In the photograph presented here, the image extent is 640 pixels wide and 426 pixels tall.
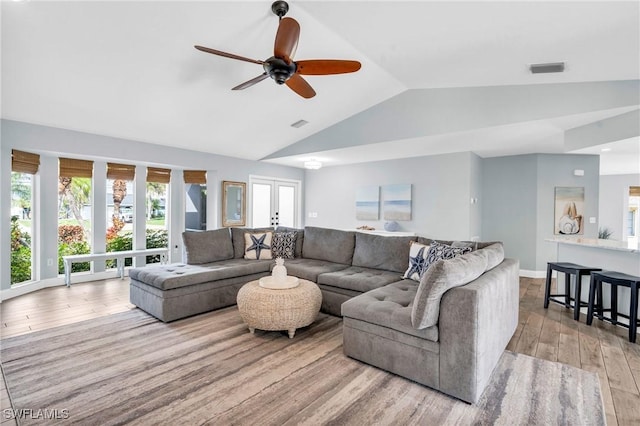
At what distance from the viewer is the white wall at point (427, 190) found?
560cm

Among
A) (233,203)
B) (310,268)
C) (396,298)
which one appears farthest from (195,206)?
(396,298)

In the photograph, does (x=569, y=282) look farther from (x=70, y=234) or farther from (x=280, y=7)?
(x=70, y=234)

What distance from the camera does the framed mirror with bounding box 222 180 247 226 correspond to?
254 inches

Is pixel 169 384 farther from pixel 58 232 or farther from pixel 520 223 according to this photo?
pixel 520 223

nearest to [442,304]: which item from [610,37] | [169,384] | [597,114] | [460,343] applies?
[460,343]

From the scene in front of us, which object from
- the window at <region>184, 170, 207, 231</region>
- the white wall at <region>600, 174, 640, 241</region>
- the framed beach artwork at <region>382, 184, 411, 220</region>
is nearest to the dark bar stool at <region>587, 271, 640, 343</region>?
the framed beach artwork at <region>382, 184, 411, 220</region>

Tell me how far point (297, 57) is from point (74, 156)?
3.82 m

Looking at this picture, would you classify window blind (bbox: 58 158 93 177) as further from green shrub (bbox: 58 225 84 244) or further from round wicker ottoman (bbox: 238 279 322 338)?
round wicker ottoman (bbox: 238 279 322 338)


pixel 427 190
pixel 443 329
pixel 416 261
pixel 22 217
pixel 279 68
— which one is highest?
pixel 279 68

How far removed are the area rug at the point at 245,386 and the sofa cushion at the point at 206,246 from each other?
1.42m

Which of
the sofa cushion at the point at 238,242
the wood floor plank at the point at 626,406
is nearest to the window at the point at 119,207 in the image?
the sofa cushion at the point at 238,242

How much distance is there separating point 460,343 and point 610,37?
274 cm

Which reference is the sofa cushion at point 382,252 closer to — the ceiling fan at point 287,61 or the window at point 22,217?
the ceiling fan at point 287,61

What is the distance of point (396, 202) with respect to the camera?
6.45m
